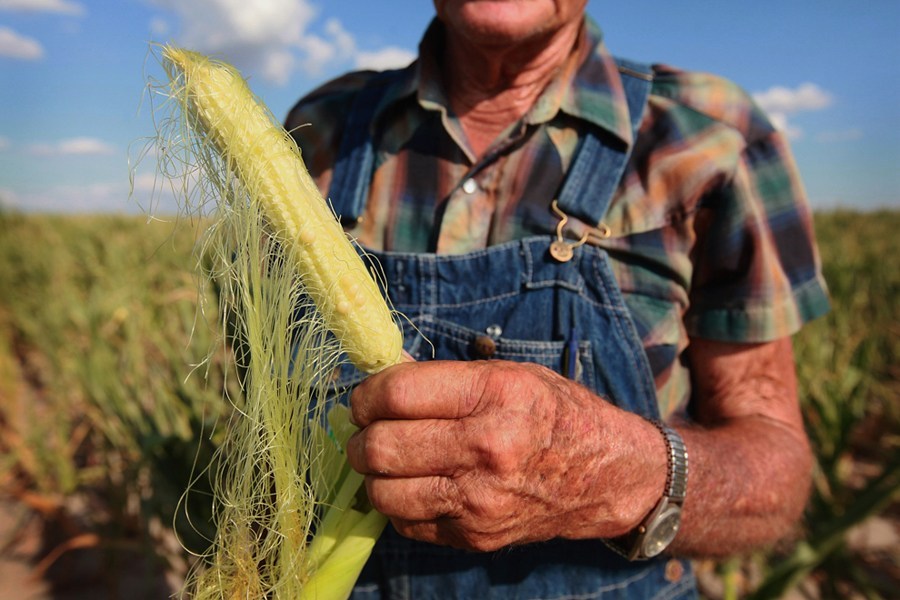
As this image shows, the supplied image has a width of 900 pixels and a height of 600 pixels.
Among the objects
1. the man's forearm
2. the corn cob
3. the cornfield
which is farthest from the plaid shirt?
the cornfield

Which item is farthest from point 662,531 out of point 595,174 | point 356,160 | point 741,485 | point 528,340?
point 356,160

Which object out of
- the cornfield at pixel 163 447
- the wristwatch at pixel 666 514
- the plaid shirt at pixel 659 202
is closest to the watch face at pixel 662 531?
the wristwatch at pixel 666 514

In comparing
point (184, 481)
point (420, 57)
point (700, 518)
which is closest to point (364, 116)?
point (420, 57)

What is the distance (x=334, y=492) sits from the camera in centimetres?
99

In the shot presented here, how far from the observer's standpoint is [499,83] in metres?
1.34

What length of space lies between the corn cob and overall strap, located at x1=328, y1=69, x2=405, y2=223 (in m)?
0.42

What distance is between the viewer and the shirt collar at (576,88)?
124 cm

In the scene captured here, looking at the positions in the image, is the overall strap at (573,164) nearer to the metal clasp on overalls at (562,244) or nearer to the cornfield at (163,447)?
the metal clasp on overalls at (562,244)

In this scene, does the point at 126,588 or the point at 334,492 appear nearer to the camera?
the point at 334,492

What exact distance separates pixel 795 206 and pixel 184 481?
1.91 m

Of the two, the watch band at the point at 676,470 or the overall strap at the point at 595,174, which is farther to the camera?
the overall strap at the point at 595,174

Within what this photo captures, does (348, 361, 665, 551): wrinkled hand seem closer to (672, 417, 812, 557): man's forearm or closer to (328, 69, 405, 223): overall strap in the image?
(672, 417, 812, 557): man's forearm

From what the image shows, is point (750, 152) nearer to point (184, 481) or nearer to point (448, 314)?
point (448, 314)

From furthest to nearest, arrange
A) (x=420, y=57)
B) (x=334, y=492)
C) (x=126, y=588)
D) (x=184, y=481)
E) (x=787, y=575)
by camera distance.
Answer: (x=126, y=588) < (x=184, y=481) < (x=787, y=575) < (x=420, y=57) < (x=334, y=492)
